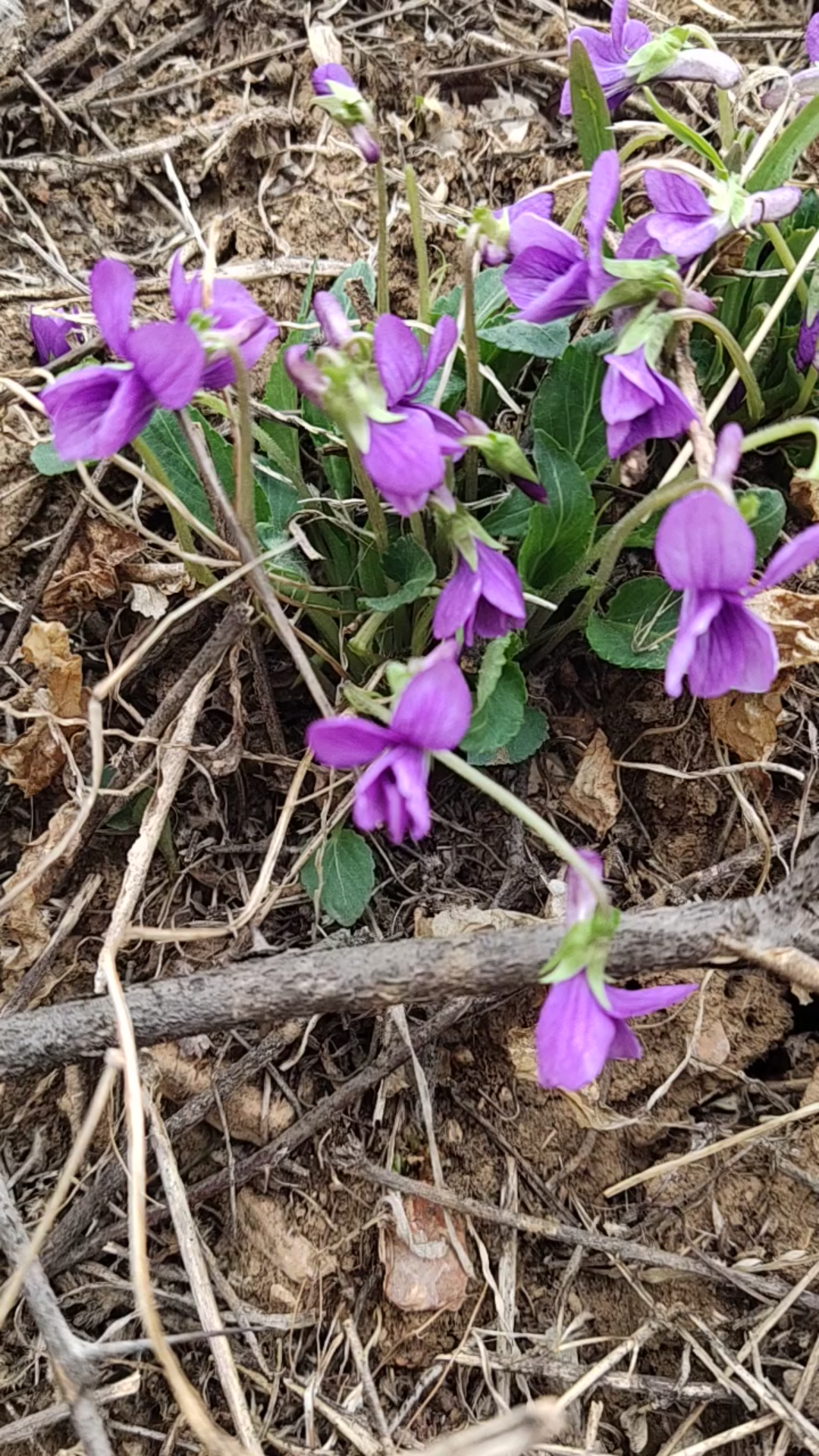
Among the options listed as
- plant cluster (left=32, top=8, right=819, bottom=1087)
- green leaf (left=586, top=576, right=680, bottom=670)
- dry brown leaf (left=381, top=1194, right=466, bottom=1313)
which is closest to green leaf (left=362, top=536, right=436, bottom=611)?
plant cluster (left=32, top=8, right=819, bottom=1087)

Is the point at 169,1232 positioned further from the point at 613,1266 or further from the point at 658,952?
the point at 658,952

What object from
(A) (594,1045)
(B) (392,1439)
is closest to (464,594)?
(A) (594,1045)

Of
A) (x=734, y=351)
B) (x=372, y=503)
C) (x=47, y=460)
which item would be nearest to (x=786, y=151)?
(x=734, y=351)

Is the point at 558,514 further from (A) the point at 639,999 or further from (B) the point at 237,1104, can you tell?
(B) the point at 237,1104

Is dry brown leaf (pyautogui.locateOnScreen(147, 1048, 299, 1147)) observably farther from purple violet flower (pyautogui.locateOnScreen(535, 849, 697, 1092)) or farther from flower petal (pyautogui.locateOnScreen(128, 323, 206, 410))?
flower petal (pyautogui.locateOnScreen(128, 323, 206, 410))

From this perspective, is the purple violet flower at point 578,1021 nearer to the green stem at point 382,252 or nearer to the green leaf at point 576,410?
the green leaf at point 576,410

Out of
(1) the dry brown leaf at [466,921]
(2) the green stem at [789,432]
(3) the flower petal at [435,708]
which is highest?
(2) the green stem at [789,432]

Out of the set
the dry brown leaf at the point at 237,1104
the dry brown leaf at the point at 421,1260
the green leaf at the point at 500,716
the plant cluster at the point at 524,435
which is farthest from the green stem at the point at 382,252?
the dry brown leaf at the point at 421,1260
